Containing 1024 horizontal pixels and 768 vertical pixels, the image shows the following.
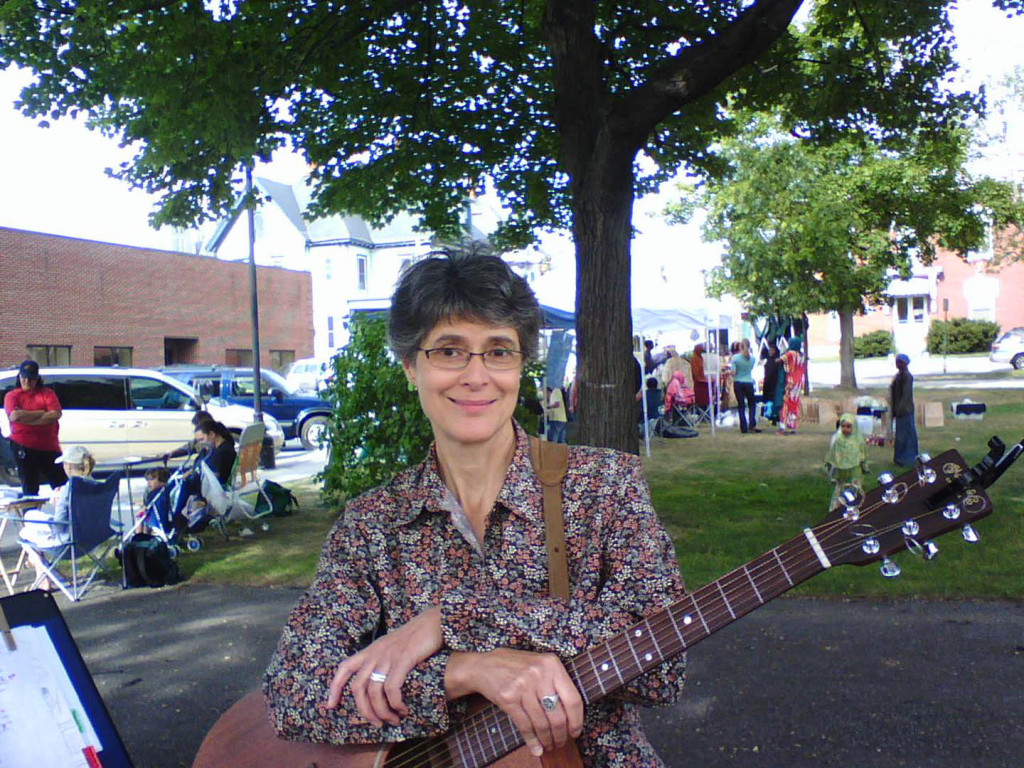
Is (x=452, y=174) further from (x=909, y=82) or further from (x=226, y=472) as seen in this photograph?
(x=909, y=82)

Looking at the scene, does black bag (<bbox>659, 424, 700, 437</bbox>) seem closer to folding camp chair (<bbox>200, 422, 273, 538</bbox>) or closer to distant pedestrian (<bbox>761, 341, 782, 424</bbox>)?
distant pedestrian (<bbox>761, 341, 782, 424</bbox>)

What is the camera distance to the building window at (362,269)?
169ft

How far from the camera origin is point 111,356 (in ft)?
118

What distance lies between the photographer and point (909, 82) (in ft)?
36.2

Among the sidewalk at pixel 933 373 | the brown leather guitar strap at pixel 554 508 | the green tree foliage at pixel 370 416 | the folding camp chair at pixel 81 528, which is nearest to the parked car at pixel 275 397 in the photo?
the green tree foliage at pixel 370 416

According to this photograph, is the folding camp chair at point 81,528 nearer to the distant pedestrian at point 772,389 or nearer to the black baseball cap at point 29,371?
the black baseball cap at point 29,371

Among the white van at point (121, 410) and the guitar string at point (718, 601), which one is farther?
the white van at point (121, 410)

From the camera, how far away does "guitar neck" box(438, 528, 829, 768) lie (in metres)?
1.86

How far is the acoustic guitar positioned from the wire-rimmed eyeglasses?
0.63 m

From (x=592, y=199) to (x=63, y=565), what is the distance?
636cm

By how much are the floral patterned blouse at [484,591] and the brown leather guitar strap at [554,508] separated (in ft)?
0.05

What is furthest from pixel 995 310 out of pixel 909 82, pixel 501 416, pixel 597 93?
pixel 501 416

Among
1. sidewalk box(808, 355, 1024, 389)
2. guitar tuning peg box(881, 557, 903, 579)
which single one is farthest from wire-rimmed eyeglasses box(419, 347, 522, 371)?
sidewalk box(808, 355, 1024, 389)

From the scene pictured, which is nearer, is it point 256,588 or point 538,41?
point 256,588
